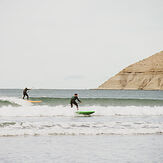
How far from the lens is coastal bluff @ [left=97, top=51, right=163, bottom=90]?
179538 millimetres

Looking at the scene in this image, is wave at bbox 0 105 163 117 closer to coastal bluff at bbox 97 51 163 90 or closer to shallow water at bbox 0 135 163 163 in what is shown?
shallow water at bbox 0 135 163 163

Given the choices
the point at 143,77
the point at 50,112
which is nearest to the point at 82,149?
the point at 50,112

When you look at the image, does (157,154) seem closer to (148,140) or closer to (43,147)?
(148,140)

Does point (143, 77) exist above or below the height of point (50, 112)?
above

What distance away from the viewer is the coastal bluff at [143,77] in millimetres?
179538

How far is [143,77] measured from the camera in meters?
188

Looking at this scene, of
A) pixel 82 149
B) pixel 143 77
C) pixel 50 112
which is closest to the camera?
pixel 82 149

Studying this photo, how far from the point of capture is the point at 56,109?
980 inches

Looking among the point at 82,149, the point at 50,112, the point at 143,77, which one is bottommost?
the point at 82,149

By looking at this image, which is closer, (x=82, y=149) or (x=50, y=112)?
(x=82, y=149)

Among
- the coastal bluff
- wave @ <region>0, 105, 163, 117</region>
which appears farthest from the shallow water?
the coastal bluff

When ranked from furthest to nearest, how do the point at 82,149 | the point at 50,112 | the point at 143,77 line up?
the point at 143,77
the point at 50,112
the point at 82,149

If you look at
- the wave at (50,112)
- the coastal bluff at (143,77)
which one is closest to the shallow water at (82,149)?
the wave at (50,112)

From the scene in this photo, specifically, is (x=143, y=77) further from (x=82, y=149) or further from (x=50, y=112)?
(x=82, y=149)
